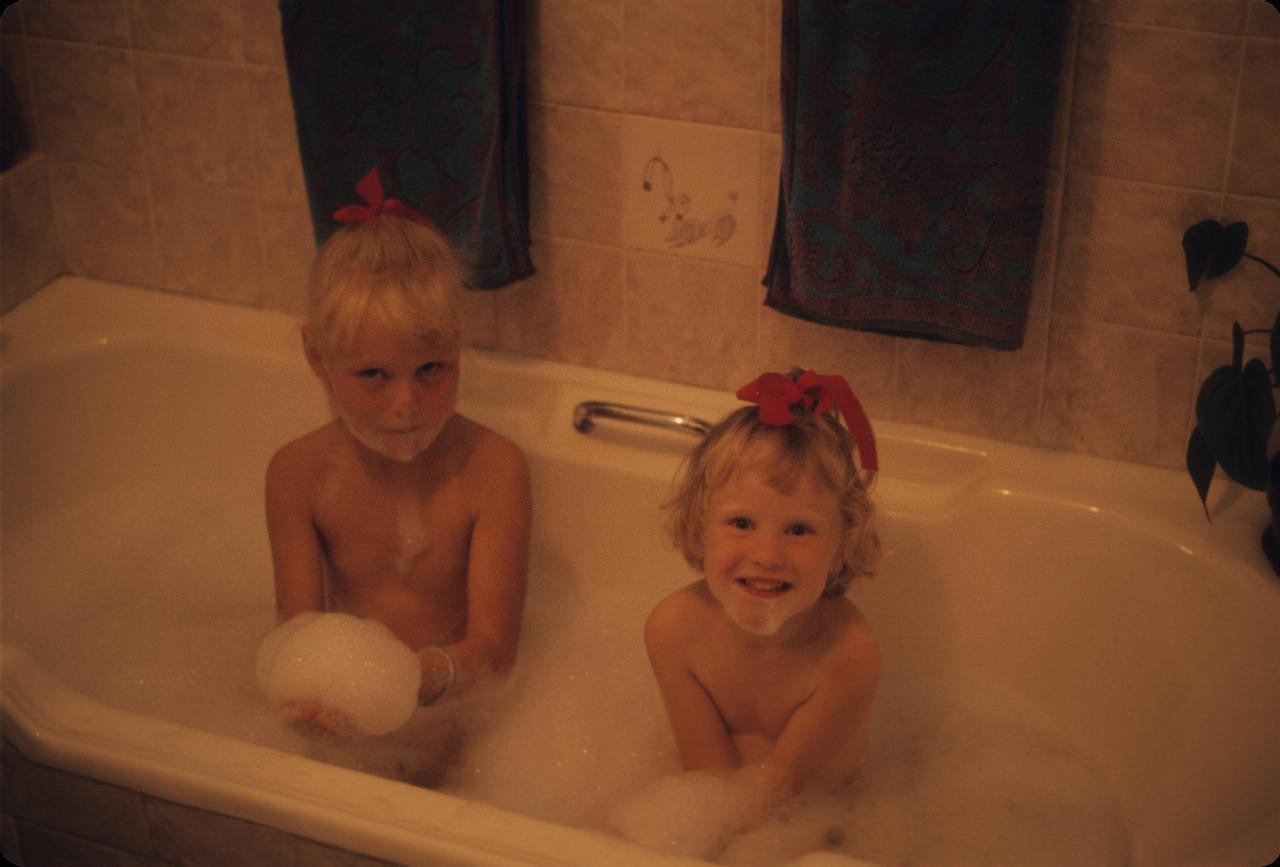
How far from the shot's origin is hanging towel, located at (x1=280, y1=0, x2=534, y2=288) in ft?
5.99

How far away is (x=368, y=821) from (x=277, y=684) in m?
0.27

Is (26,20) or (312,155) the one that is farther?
(26,20)

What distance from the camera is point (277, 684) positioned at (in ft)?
5.27

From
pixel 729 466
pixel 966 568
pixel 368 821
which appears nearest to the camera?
pixel 368 821

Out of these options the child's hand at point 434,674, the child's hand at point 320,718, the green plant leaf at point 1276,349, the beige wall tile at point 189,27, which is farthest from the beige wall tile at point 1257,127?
the beige wall tile at point 189,27

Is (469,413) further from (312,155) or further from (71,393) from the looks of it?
(71,393)

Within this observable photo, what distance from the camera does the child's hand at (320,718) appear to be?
158 cm

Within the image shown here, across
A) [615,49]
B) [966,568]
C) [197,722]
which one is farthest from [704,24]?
[197,722]

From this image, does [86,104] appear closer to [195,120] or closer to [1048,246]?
[195,120]

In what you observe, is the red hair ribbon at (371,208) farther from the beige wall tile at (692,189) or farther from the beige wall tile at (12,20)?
the beige wall tile at (12,20)

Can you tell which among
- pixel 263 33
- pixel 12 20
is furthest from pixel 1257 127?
pixel 12 20

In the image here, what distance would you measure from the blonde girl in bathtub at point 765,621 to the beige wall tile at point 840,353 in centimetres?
27

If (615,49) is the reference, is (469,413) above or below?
below

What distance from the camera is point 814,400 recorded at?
1.52 m
